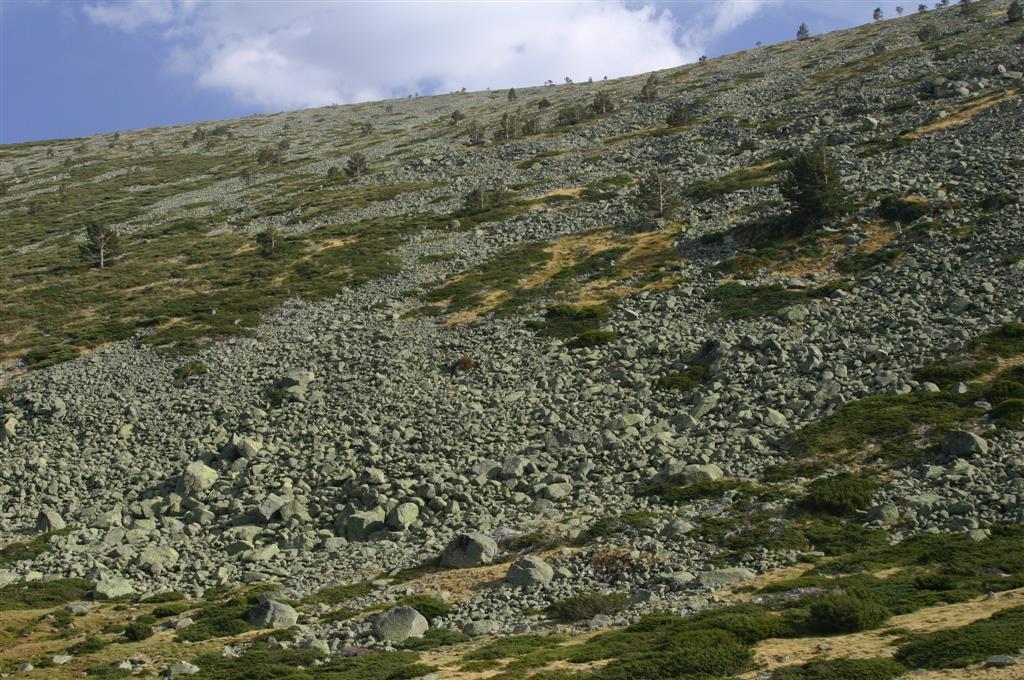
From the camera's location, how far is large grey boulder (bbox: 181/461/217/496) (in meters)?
28.6

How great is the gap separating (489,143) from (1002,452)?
7760 centimetres

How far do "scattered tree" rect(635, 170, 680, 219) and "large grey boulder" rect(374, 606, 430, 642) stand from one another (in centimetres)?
4175

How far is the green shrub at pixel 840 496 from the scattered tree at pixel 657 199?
34.3 meters

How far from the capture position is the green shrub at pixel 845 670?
12.5 m

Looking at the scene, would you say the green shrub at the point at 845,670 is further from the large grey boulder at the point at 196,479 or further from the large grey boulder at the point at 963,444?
the large grey boulder at the point at 196,479

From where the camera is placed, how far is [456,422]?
3155 centimetres

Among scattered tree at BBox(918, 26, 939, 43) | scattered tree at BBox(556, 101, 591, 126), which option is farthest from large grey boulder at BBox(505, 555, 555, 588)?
scattered tree at BBox(918, 26, 939, 43)

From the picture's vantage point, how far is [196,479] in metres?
29.0

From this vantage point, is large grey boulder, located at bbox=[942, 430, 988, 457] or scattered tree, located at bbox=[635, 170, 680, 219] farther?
scattered tree, located at bbox=[635, 170, 680, 219]

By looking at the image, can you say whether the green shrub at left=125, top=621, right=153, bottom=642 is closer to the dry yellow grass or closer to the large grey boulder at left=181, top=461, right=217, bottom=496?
the large grey boulder at left=181, top=461, right=217, bottom=496

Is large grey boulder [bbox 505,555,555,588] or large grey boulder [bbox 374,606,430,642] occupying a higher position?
large grey boulder [bbox 505,555,555,588]

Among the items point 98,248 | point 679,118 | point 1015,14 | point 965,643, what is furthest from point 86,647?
point 1015,14

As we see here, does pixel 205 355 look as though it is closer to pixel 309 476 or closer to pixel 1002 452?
pixel 309 476

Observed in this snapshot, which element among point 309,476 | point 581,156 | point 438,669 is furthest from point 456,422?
point 581,156
